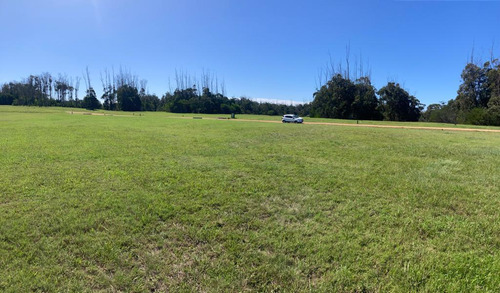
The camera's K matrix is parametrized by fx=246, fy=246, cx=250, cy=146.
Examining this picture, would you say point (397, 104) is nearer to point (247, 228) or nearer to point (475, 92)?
point (475, 92)

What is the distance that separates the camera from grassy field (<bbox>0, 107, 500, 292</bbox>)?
245cm

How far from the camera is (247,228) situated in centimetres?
334

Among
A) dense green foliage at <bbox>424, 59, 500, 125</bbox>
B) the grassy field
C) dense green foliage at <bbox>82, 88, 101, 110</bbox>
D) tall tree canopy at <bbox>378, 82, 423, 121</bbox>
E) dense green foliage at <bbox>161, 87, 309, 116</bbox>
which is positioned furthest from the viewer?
dense green foliage at <bbox>82, 88, 101, 110</bbox>

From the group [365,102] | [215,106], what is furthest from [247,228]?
[215,106]

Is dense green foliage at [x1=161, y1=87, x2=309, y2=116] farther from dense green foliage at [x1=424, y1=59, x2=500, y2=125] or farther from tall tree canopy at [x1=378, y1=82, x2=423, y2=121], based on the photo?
dense green foliage at [x1=424, y1=59, x2=500, y2=125]

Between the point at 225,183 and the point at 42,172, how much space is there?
4.03 meters

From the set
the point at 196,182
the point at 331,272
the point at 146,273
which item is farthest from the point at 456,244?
the point at 196,182

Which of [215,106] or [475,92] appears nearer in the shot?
[475,92]

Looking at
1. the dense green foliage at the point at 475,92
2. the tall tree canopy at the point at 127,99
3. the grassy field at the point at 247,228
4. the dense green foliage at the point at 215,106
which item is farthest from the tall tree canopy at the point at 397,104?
the tall tree canopy at the point at 127,99

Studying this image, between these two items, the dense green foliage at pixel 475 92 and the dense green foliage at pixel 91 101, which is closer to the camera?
the dense green foliage at pixel 475 92

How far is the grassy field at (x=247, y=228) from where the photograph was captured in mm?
2445

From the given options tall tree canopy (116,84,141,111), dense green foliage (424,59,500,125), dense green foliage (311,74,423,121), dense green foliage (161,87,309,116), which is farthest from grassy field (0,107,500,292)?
tall tree canopy (116,84,141,111)

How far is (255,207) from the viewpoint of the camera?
3.93 metres

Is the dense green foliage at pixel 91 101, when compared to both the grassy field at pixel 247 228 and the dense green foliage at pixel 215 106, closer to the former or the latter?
the dense green foliage at pixel 215 106
